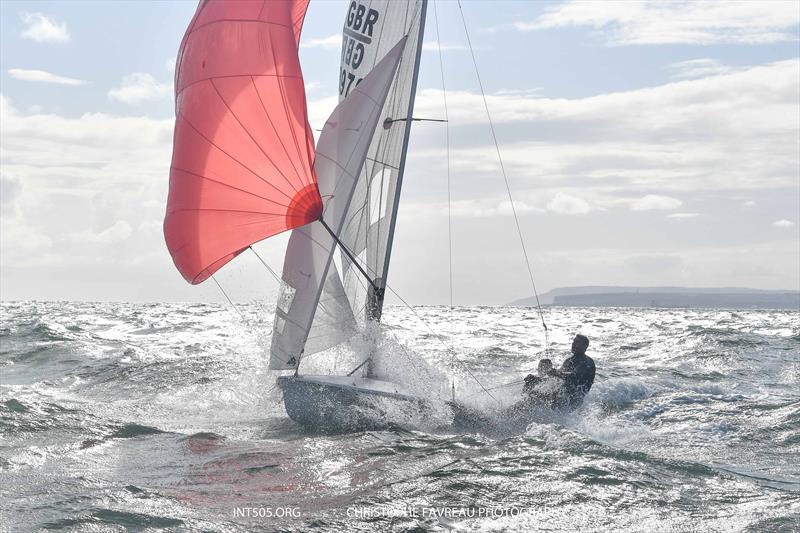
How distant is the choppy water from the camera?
254 inches

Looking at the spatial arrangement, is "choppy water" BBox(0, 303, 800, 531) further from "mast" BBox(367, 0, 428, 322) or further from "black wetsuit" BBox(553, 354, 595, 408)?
"mast" BBox(367, 0, 428, 322)

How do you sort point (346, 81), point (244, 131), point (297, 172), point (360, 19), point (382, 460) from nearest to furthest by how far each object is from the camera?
point (382, 460) < point (244, 131) < point (297, 172) < point (360, 19) < point (346, 81)

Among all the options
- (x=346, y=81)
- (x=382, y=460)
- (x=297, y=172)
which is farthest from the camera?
(x=346, y=81)

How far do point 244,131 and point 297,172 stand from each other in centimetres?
69

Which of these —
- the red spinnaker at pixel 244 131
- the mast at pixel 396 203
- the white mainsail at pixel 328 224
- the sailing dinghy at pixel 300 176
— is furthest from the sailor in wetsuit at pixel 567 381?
the red spinnaker at pixel 244 131

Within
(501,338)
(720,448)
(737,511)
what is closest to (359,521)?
(737,511)

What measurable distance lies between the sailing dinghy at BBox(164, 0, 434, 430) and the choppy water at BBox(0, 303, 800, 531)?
0.68m

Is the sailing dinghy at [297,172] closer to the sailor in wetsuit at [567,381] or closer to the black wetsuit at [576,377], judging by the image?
the sailor in wetsuit at [567,381]

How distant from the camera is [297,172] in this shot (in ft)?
29.9

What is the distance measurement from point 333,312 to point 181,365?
6583 millimetres

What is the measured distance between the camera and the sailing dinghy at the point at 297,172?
904 cm

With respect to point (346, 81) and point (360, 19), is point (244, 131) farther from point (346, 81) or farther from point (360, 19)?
point (360, 19)

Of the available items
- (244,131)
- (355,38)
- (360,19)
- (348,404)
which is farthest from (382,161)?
(348,404)

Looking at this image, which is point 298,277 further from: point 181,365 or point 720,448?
point 181,365
